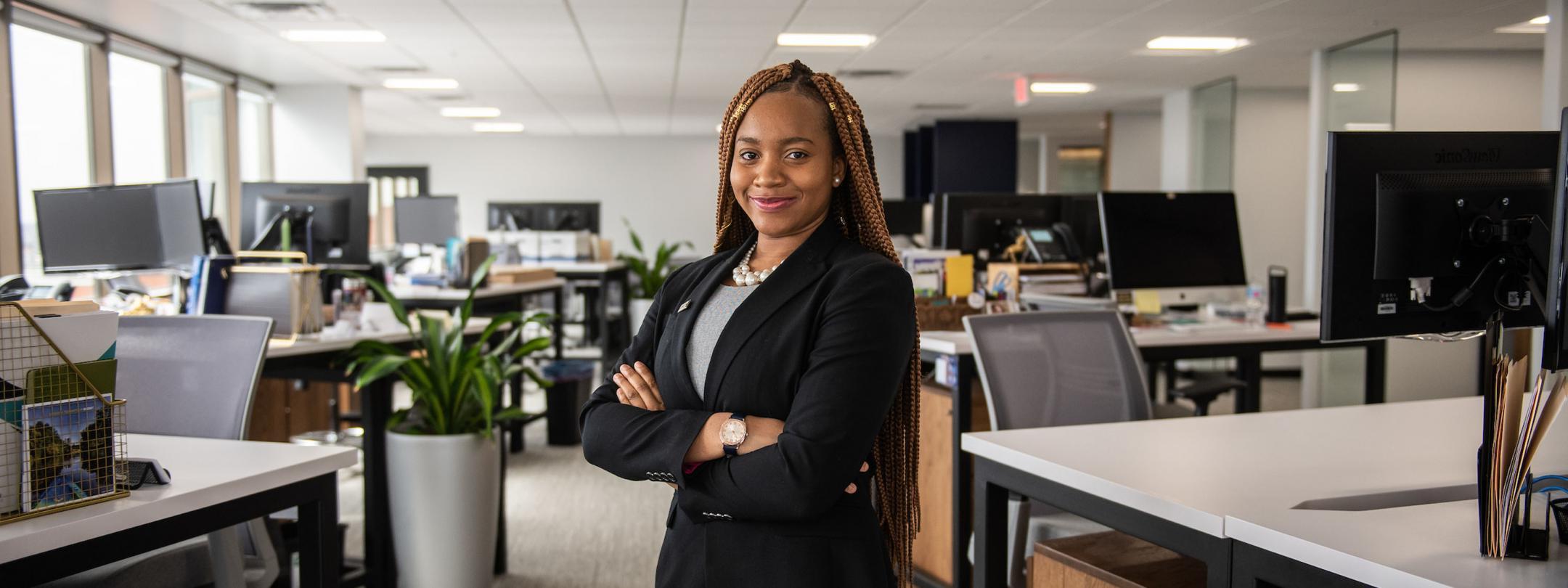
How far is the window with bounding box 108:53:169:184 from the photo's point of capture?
7.09m

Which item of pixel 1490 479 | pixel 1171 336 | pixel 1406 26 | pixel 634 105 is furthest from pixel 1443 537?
pixel 634 105

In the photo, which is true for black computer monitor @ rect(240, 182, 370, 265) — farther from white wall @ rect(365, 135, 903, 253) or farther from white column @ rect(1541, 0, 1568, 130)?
white wall @ rect(365, 135, 903, 253)

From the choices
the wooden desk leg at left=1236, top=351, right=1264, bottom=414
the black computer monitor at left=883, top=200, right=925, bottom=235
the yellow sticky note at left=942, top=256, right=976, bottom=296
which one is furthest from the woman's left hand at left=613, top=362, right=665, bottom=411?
the black computer monitor at left=883, top=200, right=925, bottom=235

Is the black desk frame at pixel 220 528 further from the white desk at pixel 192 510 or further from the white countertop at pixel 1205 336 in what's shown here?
the white countertop at pixel 1205 336

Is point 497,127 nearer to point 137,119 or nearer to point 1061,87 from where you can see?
point 137,119

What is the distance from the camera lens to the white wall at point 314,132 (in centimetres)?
987

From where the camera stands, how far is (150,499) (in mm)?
1544

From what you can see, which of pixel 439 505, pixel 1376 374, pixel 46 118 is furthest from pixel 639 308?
pixel 1376 374

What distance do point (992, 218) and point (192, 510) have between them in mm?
3673

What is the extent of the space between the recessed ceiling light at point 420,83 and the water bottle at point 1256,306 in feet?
23.9

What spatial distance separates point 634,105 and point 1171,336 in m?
9.00

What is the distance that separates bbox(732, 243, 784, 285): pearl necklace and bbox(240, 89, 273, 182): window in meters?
9.36

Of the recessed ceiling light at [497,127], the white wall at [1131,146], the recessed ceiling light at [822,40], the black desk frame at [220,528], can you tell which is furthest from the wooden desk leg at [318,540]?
the recessed ceiling light at [497,127]

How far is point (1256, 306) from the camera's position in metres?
4.06
